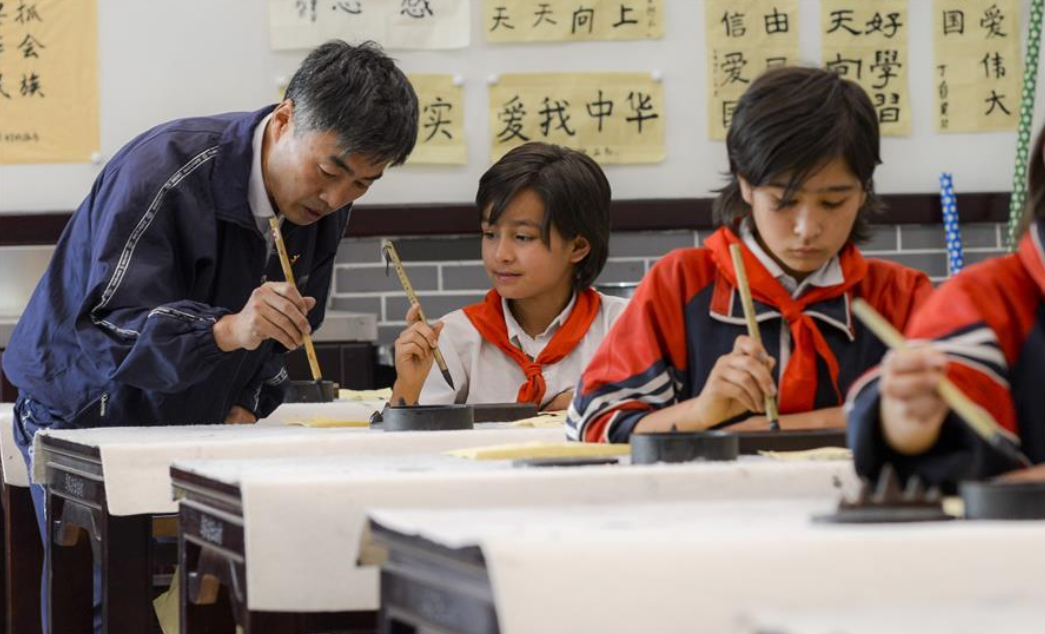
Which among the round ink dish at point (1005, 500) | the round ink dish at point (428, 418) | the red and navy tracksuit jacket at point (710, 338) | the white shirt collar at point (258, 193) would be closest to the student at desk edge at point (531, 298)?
the white shirt collar at point (258, 193)

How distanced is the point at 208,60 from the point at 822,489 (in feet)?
11.4

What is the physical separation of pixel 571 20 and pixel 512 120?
0.34 meters

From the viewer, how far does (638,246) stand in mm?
4949

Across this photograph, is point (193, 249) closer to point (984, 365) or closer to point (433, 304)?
point (984, 365)

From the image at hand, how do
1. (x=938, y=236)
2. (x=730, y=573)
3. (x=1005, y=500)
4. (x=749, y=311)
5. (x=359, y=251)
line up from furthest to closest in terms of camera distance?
(x=938, y=236)
(x=359, y=251)
(x=749, y=311)
(x=1005, y=500)
(x=730, y=573)

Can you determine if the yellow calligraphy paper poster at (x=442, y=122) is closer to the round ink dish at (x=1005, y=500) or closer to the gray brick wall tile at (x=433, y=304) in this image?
the gray brick wall tile at (x=433, y=304)

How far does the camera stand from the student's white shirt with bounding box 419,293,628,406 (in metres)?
3.38

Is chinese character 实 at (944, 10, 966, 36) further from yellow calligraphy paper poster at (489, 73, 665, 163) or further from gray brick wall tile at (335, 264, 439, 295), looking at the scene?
gray brick wall tile at (335, 264, 439, 295)

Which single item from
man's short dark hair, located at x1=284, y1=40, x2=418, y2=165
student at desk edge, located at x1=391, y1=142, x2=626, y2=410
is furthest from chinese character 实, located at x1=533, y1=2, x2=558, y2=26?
man's short dark hair, located at x1=284, y1=40, x2=418, y2=165

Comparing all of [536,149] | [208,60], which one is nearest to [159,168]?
[536,149]

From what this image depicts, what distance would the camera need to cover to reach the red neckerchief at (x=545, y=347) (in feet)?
11.0

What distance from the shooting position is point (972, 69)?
4953 millimetres

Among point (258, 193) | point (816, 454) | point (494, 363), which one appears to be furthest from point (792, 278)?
point (494, 363)

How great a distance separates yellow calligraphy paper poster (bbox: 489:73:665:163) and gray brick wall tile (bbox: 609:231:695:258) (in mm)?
220
